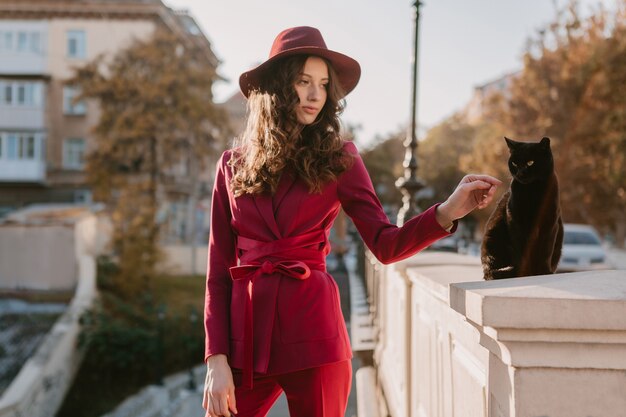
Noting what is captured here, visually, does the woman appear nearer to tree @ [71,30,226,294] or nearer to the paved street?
the paved street

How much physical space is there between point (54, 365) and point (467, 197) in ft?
51.4

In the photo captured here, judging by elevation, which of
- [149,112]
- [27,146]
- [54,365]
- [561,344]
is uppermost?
[149,112]

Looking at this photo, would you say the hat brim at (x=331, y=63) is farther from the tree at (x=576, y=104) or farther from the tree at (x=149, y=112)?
the tree at (x=149, y=112)

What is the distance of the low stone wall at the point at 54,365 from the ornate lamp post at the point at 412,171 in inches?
396

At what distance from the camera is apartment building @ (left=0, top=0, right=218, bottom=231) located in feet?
111

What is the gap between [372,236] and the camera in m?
2.25

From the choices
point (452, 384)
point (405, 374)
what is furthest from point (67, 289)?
point (452, 384)

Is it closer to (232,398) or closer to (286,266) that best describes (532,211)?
(286,266)

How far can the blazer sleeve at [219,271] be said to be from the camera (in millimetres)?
2219

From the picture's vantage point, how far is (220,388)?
214 cm

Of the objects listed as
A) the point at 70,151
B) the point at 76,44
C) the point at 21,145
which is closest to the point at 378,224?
the point at 76,44

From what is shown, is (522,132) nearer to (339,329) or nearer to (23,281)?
(23,281)

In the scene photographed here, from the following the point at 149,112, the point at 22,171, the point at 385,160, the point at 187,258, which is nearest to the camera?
the point at 149,112

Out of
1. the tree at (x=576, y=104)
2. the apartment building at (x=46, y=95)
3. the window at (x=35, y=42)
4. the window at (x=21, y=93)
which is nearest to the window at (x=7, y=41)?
the apartment building at (x=46, y=95)
